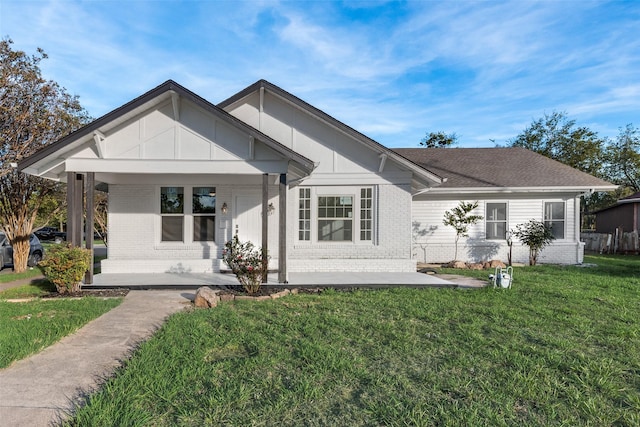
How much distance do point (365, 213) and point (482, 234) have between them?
19.1 feet

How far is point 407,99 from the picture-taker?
21.7 m

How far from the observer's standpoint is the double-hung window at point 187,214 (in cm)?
1090

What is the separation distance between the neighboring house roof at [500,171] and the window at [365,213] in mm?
3913

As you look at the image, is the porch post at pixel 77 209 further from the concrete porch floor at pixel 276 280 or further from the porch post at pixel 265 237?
the porch post at pixel 265 237

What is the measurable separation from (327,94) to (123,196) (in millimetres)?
13840

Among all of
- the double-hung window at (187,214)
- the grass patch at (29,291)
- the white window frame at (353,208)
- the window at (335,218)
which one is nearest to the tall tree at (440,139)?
the white window frame at (353,208)

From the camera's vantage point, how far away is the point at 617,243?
20266 millimetres

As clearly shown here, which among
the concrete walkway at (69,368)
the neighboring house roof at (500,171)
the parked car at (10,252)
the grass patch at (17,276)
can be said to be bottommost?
the grass patch at (17,276)

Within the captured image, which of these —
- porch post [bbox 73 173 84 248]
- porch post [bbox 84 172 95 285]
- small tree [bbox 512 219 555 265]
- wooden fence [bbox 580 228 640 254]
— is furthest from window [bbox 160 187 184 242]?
wooden fence [bbox 580 228 640 254]

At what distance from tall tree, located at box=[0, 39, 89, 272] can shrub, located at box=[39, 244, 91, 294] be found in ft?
15.9

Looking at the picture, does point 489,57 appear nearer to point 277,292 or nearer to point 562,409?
point 277,292

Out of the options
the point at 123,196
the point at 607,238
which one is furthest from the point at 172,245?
the point at 607,238

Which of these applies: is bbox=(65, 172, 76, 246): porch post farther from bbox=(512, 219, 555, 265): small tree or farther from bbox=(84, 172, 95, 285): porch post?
bbox=(512, 219, 555, 265): small tree

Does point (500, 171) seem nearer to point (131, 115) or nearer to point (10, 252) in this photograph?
point (131, 115)
